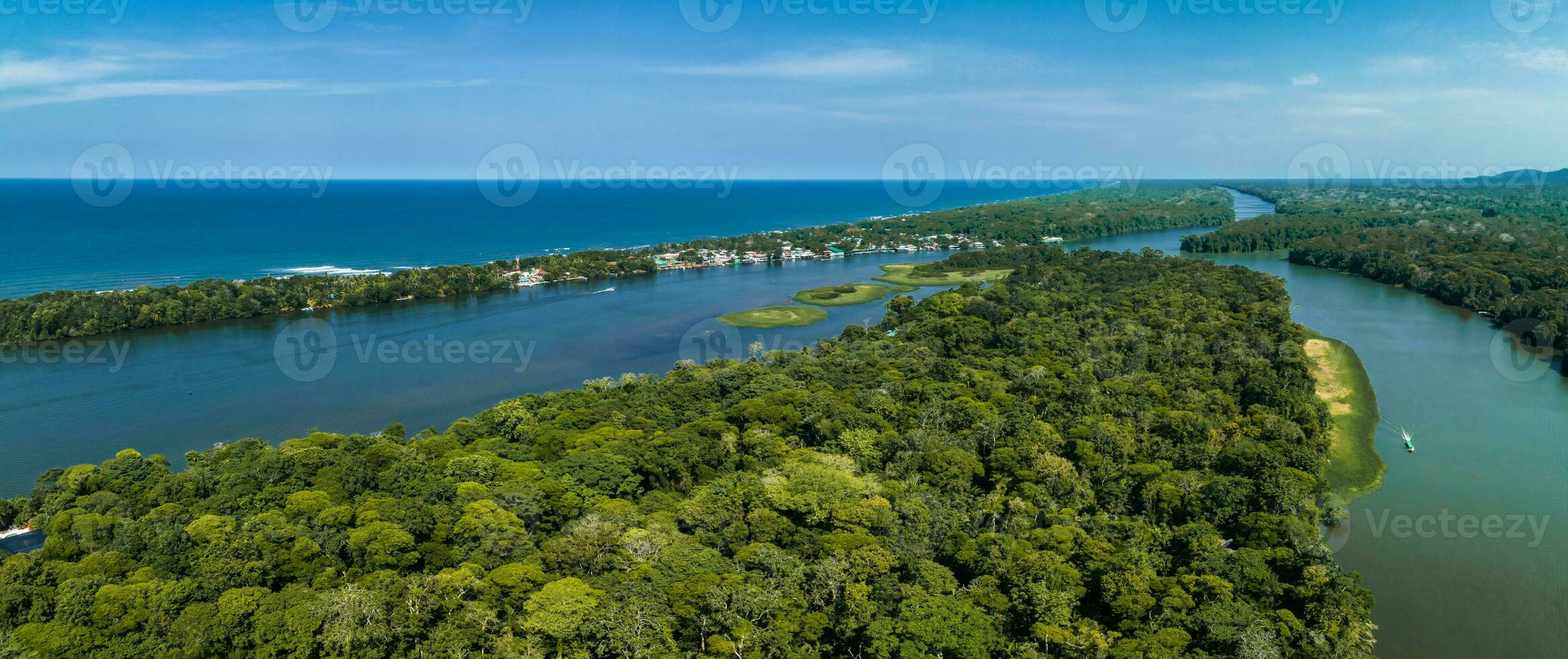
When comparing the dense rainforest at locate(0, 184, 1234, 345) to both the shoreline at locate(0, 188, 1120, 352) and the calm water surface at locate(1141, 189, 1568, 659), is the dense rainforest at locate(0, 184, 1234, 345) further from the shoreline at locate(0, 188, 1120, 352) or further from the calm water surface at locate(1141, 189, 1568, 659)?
the calm water surface at locate(1141, 189, 1568, 659)

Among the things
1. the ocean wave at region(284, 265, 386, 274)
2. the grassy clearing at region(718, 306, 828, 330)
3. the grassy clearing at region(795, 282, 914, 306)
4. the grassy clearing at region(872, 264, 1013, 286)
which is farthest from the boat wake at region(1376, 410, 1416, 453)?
the ocean wave at region(284, 265, 386, 274)

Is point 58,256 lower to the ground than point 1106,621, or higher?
higher

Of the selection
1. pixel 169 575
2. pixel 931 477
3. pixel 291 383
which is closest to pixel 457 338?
pixel 291 383

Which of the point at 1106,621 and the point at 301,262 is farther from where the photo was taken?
the point at 301,262

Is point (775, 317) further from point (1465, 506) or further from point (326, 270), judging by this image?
Result: point (326, 270)

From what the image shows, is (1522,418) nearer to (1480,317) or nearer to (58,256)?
(1480,317)

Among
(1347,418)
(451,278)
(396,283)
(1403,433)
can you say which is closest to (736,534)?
(1347,418)

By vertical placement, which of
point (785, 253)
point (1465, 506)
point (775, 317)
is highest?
point (785, 253)
